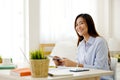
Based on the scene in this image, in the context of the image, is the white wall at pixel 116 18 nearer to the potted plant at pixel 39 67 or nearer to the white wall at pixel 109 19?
the white wall at pixel 109 19

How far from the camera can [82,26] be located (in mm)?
2693

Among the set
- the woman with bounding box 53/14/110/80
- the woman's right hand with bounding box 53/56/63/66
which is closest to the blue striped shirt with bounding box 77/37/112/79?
the woman with bounding box 53/14/110/80

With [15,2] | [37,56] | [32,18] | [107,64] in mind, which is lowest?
[107,64]

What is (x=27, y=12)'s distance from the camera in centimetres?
411

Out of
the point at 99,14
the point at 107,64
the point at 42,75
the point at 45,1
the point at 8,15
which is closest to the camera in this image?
the point at 42,75

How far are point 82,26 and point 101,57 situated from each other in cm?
41

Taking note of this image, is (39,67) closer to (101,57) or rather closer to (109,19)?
(101,57)

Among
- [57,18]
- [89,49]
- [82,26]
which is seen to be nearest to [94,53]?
[89,49]

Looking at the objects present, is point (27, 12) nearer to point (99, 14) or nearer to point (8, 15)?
point (8, 15)

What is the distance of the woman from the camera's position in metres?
2.45

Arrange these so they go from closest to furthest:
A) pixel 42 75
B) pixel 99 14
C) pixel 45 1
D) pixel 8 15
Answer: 1. pixel 42 75
2. pixel 8 15
3. pixel 45 1
4. pixel 99 14

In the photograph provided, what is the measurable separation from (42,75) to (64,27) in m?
2.80

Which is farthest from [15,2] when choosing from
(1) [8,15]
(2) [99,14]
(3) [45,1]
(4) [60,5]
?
(2) [99,14]

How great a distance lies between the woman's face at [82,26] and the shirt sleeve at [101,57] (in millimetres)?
244
